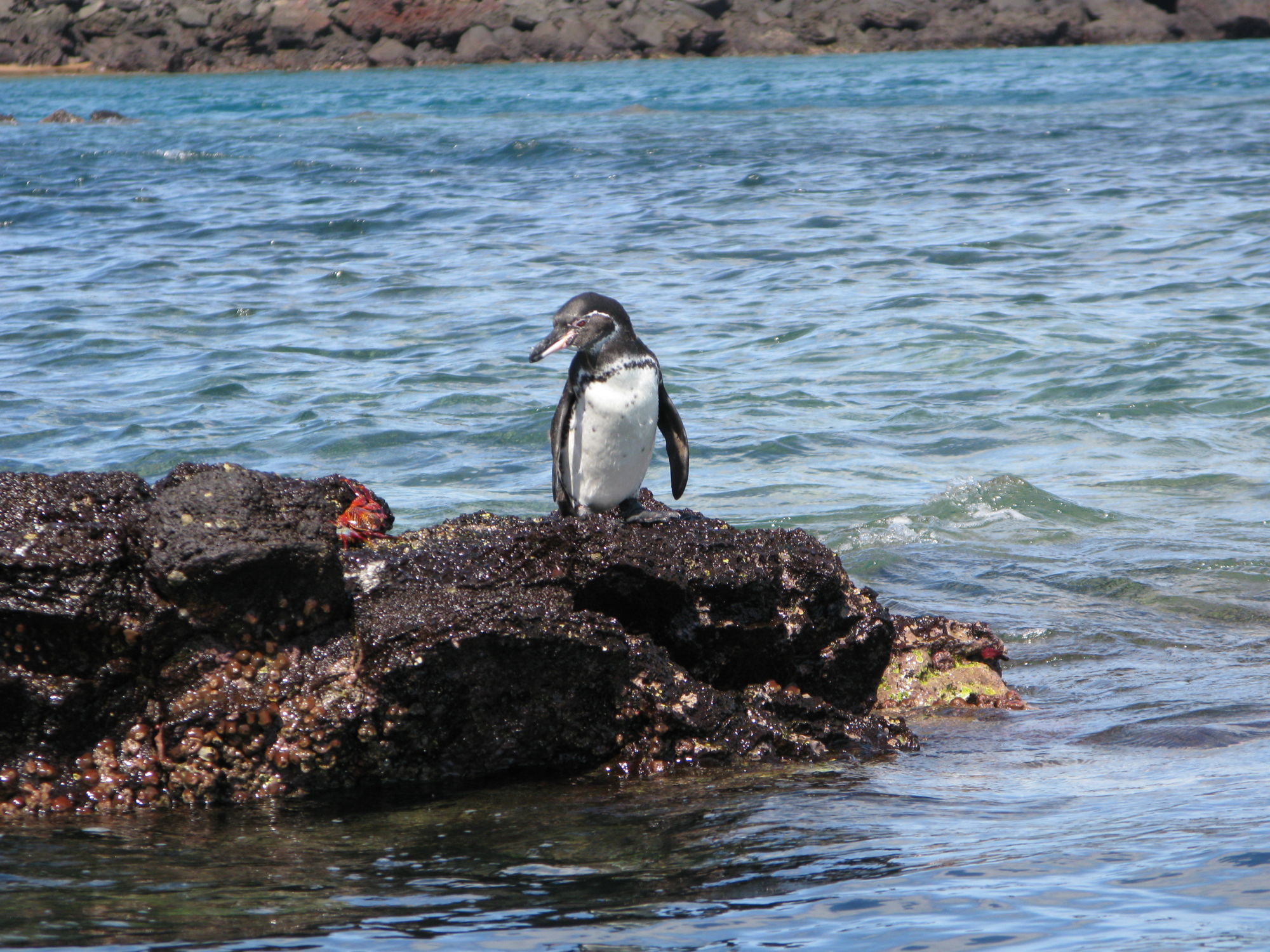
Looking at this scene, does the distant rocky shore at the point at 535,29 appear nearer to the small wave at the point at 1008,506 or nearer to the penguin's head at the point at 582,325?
the small wave at the point at 1008,506

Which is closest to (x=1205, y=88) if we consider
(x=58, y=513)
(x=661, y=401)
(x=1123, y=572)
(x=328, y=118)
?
(x=328, y=118)

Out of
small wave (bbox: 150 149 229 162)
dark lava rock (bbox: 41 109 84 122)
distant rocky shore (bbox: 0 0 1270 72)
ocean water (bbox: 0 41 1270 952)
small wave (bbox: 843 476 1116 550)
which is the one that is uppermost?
distant rocky shore (bbox: 0 0 1270 72)

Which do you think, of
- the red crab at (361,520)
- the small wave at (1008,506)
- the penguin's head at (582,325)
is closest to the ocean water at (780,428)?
the small wave at (1008,506)

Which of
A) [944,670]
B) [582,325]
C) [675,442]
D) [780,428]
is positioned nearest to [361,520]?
[582,325]

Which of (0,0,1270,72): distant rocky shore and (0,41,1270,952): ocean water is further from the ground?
(0,0,1270,72): distant rocky shore

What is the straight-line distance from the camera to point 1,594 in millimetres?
3805

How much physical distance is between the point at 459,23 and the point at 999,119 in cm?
3358

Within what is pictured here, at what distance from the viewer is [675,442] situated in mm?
5531

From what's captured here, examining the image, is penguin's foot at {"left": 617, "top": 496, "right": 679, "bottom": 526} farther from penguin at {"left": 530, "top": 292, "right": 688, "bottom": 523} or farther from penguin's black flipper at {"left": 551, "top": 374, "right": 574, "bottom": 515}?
penguin's black flipper at {"left": 551, "top": 374, "right": 574, "bottom": 515}

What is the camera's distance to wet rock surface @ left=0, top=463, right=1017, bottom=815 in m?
3.90

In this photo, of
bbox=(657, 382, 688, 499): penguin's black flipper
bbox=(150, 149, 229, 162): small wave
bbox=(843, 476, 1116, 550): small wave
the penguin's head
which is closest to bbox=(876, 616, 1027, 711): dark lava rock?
bbox=(657, 382, 688, 499): penguin's black flipper

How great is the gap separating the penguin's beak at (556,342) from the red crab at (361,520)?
733mm

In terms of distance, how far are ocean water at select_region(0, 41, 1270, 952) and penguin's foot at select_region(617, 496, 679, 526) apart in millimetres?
826

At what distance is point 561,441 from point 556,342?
463 millimetres
